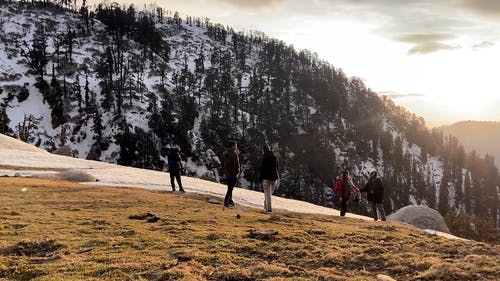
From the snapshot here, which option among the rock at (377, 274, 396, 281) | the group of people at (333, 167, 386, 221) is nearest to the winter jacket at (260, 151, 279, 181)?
the group of people at (333, 167, 386, 221)

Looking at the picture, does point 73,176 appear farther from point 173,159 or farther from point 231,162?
point 231,162

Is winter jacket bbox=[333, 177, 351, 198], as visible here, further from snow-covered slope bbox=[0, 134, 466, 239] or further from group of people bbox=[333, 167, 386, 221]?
snow-covered slope bbox=[0, 134, 466, 239]

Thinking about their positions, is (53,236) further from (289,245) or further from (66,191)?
(66,191)

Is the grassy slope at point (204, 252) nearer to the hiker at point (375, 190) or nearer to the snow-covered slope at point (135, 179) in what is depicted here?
the hiker at point (375, 190)

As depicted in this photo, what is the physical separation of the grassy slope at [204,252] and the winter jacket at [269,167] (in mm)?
4117

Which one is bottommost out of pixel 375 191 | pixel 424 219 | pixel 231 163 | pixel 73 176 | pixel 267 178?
pixel 424 219

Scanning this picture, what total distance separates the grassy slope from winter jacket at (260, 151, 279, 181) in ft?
13.5

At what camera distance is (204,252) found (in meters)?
13.0

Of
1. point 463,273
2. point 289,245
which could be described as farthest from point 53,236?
point 463,273

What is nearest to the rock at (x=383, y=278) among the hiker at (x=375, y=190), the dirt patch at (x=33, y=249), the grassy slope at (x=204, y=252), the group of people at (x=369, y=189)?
the grassy slope at (x=204, y=252)

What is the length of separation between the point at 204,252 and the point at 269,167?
12238 millimetres

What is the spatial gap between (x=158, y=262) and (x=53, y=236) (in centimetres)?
563

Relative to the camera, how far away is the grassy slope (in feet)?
35.4

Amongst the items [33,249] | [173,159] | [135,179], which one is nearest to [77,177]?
[135,179]
